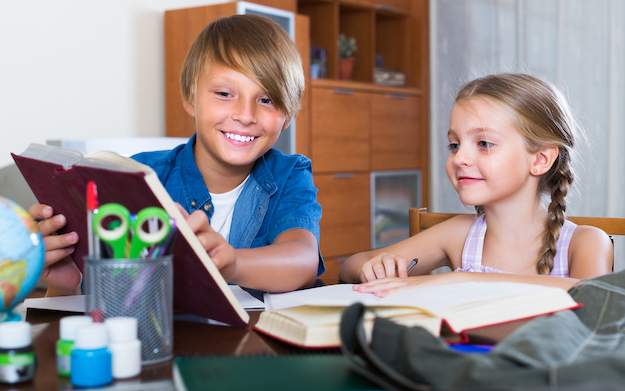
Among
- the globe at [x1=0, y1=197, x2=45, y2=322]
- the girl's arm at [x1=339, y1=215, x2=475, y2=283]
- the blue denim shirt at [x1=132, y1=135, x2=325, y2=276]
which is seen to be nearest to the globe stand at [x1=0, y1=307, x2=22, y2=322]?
the globe at [x1=0, y1=197, x2=45, y2=322]

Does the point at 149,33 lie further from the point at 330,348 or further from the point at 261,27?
the point at 330,348

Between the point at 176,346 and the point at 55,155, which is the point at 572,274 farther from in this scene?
the point at 55,155

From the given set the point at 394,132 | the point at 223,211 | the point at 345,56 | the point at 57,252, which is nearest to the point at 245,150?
the point at 223,211

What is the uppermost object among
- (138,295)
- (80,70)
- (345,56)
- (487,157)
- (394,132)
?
(345,56)

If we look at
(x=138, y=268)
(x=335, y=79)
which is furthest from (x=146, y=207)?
(x=335, y=79)

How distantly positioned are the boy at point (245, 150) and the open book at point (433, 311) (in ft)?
1.02

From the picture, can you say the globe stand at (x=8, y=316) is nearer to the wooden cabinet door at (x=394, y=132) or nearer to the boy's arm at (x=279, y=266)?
the boy's arm at (x=279, y=266)

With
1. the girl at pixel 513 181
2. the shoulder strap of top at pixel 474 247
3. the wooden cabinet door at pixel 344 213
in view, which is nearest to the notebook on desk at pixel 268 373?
the girl at pixel 513 181

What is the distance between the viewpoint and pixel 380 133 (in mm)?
3734

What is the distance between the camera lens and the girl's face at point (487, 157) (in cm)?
116

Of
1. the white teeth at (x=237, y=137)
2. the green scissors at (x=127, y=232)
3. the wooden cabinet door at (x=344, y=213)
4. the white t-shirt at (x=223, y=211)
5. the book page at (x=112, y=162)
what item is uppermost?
the white teeth at (x=237, y=137)

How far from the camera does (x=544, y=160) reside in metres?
1.20

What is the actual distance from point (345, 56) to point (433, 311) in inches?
127

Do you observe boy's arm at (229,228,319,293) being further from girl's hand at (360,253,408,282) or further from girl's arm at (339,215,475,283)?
girl's arm at (339,215,475,283)
